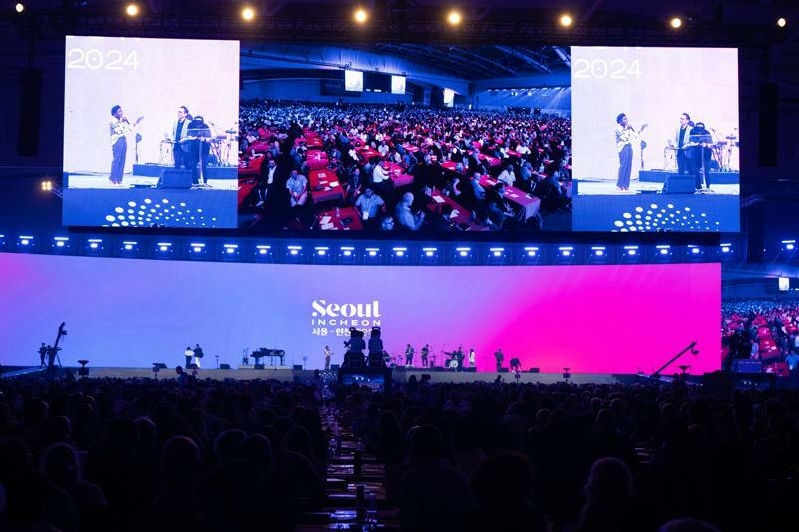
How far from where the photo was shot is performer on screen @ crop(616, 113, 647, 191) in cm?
2478

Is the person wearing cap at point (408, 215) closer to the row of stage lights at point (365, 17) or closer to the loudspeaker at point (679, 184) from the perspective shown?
the row of stage lights at point (365, 17)

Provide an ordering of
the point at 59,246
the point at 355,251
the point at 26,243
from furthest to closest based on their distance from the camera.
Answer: the point at 355,251 < the point at 59,246 < the point at 26,243

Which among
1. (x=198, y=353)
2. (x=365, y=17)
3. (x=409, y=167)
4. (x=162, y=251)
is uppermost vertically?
(x=365, y=17)

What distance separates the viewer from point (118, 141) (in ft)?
80.7

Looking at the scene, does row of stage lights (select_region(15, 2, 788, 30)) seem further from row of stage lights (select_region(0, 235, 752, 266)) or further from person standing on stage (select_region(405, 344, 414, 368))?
person standing on stage (select_region(405, 344, 414, 368))

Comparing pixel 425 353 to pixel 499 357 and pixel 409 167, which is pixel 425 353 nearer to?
pixel 499 357

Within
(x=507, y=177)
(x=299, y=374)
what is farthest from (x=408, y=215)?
(x=299, y=374)

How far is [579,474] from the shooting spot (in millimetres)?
7145

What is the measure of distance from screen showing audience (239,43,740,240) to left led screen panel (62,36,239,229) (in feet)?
3.13

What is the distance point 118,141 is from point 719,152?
47.4 ft

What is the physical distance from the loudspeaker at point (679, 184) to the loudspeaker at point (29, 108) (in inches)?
562

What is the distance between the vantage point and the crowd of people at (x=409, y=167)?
83.8ft

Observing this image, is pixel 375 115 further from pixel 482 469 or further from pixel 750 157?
pixel 482 469

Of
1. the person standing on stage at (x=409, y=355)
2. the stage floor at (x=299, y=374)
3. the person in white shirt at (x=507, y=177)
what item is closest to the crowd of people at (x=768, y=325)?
the stage floor at (x=299, y=374)
